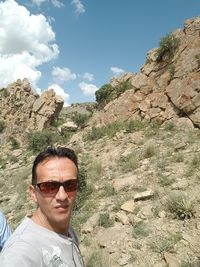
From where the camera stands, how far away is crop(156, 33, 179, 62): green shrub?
1628 centimetres

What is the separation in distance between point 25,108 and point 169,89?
40.6 ft

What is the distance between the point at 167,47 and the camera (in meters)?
16.5

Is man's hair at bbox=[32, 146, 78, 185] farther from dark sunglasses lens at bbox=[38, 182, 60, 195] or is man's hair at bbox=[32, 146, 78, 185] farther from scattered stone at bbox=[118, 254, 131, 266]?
scattered stone at bbox=[118, 254, 131, 266]

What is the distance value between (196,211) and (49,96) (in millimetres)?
18258

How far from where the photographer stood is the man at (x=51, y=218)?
1.63 metres

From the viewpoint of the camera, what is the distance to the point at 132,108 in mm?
16266

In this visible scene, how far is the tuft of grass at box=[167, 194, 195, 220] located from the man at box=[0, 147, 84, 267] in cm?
566

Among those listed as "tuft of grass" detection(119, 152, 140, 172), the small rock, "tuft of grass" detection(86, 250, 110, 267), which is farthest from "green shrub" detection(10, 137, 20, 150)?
"tuft of grass" detection(86, 250, 110, 267)

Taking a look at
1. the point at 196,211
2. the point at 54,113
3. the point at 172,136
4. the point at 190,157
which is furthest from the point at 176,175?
the point at 54,113

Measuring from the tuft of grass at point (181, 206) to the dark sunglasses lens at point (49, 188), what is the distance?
5913 mm

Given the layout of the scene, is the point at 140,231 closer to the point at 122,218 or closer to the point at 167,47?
the point at 122,218

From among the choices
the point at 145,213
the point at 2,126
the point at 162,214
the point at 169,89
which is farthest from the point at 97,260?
the point at 2,126

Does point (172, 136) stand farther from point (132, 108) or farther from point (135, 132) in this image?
point (132, 108)

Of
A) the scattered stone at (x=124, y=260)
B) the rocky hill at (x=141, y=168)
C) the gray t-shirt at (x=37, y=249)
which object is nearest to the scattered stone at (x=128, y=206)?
the rocky hill at (x=141, y=168)
